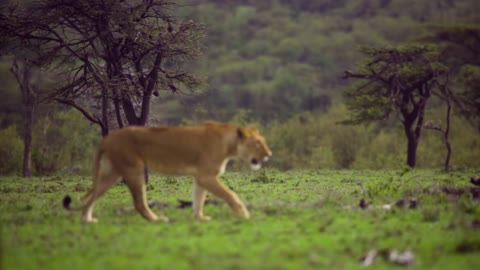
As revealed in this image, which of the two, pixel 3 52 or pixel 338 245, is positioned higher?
pixel 3 52

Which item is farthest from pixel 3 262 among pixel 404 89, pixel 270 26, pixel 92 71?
pixel 270 26

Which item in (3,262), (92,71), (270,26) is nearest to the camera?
(3,262)

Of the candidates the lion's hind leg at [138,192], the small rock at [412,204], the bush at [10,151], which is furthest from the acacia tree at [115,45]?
the bush at [10,151]

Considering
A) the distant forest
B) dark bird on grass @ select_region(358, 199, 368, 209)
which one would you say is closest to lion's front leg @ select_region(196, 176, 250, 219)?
dark bird on grass @ select_region(358, 199, 368, 209)

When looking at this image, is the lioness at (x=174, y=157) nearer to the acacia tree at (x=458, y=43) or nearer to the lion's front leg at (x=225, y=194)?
the lion's front leg at (x=225, y=194)

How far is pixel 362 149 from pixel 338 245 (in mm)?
32553

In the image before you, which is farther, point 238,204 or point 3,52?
point 3,52

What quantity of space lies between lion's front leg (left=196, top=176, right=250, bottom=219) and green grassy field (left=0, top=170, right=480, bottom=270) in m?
0.20

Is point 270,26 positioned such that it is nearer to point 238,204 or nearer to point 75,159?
point 75,159

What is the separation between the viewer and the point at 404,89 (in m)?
30.0

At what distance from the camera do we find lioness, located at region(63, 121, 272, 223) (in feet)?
39.0

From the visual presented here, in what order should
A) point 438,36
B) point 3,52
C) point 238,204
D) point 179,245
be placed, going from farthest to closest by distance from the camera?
1. point 438,36
2. point 3,52
3. point 238,204
4. point 179,245

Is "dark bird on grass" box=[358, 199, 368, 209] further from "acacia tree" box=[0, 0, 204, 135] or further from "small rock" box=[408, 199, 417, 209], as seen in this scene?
"acacia tree" box=[0, 0, 204, 135]

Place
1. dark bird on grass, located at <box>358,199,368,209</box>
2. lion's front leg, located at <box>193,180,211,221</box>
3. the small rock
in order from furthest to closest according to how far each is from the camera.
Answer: dark bird on grass, located at <box>358,199,368,209</box>
the small rock
lion's front leg, located at <box>193,180,211,221</box>
